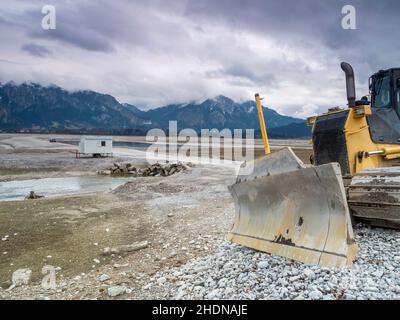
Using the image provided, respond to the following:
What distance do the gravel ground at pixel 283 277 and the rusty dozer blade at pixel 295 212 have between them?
0.21 m

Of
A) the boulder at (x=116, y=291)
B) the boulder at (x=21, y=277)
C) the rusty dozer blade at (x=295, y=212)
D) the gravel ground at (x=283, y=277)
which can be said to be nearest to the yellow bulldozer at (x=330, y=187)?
the rusty dozer blade at (x=295, y=212)

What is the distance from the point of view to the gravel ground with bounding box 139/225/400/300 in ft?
14.3

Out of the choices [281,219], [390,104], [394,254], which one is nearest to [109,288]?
[281,219]

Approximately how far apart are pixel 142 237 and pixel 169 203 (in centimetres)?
456

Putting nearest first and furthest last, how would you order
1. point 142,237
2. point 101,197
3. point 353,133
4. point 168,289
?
point 168,289
point 353,133
point 142,237
point 101,197

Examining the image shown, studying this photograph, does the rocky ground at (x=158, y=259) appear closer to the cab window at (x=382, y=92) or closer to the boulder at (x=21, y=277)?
the boulder at (x=21, y=277)

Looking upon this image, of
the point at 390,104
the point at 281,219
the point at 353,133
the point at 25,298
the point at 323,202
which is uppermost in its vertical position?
the point at 390,104

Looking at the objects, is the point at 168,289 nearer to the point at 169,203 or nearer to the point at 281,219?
the point at 281,219

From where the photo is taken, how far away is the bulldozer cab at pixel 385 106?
7.12 meters

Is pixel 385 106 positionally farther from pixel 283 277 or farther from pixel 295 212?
pixel 283 277

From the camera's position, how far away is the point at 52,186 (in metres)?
22.3

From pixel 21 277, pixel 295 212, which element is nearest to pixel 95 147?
pixel 21 277

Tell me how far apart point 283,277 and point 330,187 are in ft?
4.66

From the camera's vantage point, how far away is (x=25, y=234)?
9906 millimetres
